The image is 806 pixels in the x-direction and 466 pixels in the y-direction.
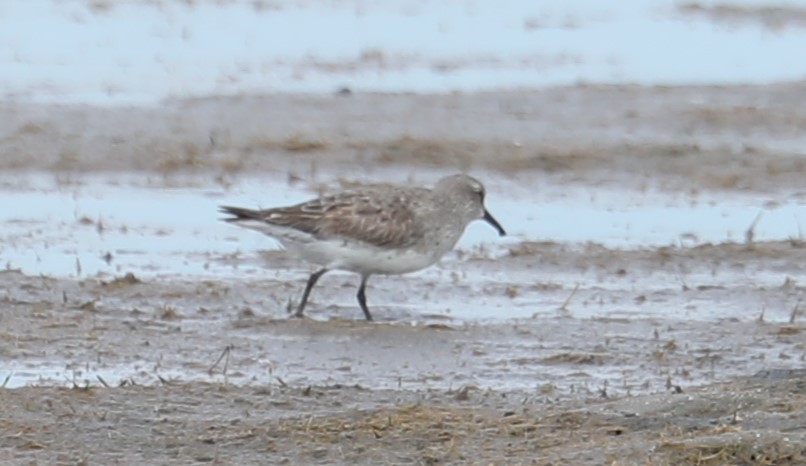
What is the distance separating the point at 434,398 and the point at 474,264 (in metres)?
3.54

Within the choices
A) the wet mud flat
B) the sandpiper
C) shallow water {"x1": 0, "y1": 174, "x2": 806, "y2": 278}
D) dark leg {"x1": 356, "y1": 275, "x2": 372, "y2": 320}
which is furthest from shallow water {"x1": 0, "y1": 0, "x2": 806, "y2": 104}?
dark leg {"x1": 356, "y1": 275, "x2": 372, "y2": 320}

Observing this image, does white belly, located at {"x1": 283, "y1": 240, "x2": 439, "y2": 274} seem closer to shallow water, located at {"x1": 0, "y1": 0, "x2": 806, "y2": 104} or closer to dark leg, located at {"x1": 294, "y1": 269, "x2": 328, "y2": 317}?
dark leg, located at {"x1": 294, "y1": 269, "x2": 328, "y2": 317}

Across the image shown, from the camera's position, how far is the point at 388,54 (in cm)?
1994

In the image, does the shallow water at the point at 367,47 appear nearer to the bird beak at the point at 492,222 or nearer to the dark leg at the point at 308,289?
the bird beak at the point at 492,222

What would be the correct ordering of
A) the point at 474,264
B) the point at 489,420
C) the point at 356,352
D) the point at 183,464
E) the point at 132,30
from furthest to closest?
the point at 132,30 < the point at 474,264 < the point at 356,352 < the point at 489,420 < the point at 183,464

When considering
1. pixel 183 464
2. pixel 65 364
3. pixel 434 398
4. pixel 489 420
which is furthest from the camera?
pixel 65 364

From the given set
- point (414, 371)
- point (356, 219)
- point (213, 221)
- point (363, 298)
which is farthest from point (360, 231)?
point (213, 221)

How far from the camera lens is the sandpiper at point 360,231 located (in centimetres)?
1104

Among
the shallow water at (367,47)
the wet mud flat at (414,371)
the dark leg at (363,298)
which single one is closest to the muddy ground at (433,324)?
the wet mud flat at (414,371)

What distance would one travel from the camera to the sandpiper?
1104 centimetres

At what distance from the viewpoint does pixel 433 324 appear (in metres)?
10.7

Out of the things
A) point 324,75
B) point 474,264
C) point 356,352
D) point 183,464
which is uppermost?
point 324,75

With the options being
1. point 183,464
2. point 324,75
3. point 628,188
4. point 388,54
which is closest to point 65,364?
point 183,464

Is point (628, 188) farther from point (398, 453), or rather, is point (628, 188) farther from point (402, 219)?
point (398, 453)
